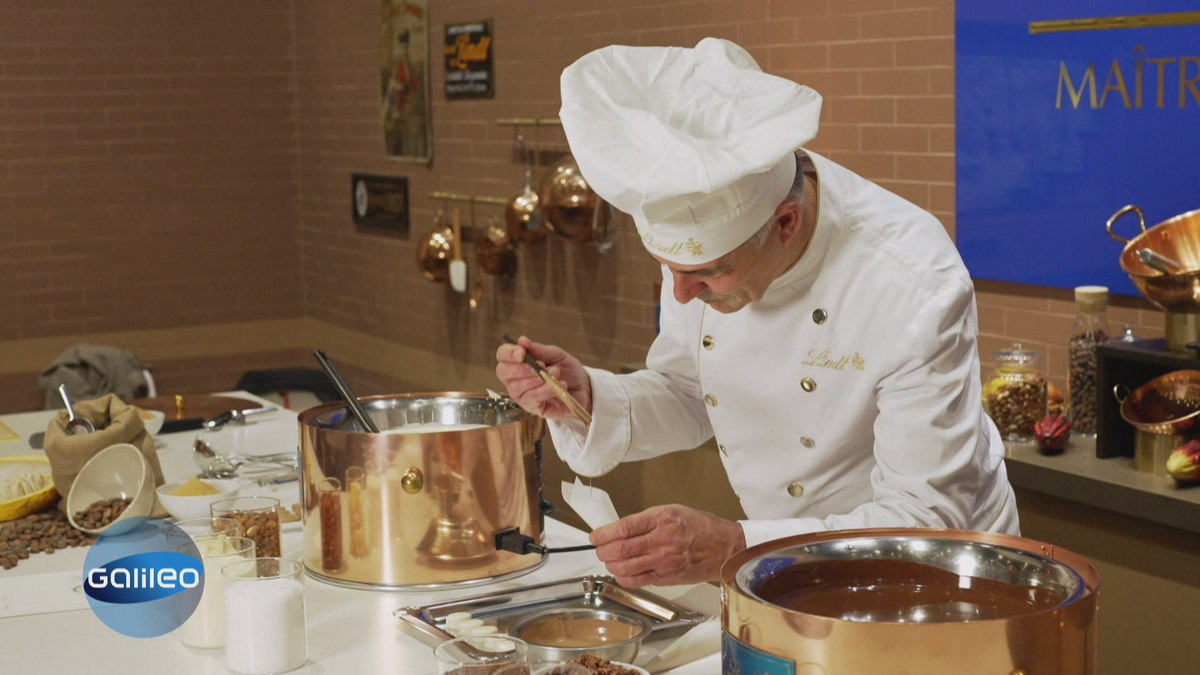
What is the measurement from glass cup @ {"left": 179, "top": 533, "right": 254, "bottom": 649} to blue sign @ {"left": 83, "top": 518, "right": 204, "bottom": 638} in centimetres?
1

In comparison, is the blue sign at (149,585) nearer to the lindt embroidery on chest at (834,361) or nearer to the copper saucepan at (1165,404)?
the lindt embroidery on chest at (834,361)

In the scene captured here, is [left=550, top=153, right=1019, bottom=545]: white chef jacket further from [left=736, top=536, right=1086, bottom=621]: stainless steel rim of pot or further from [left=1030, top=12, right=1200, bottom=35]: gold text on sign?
[left=1030, top=12, right=1200, bottom=35]: gold text on sign

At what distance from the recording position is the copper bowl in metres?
4.28

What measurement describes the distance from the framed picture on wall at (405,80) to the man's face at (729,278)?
4.05 metres

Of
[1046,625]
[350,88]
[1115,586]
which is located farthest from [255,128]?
[1046,625]

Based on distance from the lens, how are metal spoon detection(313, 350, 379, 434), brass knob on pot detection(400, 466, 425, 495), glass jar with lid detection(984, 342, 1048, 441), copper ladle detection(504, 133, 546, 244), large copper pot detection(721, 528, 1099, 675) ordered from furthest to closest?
copper ladle detection(504, 133, 546, 244) → glass jar with lid detection(984, 342, 1048, 441) → metal spoon detection(313, 350, 379, 434) → brass knob on pot detection(400, 466, 425, 495) → large copper pot detection(721, 528, 1099, 675)

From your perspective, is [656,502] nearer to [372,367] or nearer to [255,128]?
[372,367]

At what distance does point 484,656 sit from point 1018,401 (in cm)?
185

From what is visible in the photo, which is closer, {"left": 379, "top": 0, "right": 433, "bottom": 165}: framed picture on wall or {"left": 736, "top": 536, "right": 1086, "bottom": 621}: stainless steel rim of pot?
{"left": 736, "top": 536, "right": 1086, "bottom": 621}: stainless steel rim of pot

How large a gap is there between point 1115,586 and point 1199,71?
1.12m

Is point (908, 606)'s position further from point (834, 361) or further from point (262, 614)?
point (262, 614)

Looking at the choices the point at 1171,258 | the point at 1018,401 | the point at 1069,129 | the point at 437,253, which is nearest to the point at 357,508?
the point at 1018,401

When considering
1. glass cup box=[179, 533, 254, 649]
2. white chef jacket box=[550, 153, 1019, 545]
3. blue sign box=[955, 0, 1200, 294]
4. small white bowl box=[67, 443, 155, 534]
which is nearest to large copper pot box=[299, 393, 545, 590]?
white chef jacket box=[550, 153, 1019, 545]

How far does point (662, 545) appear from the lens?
1.45m
